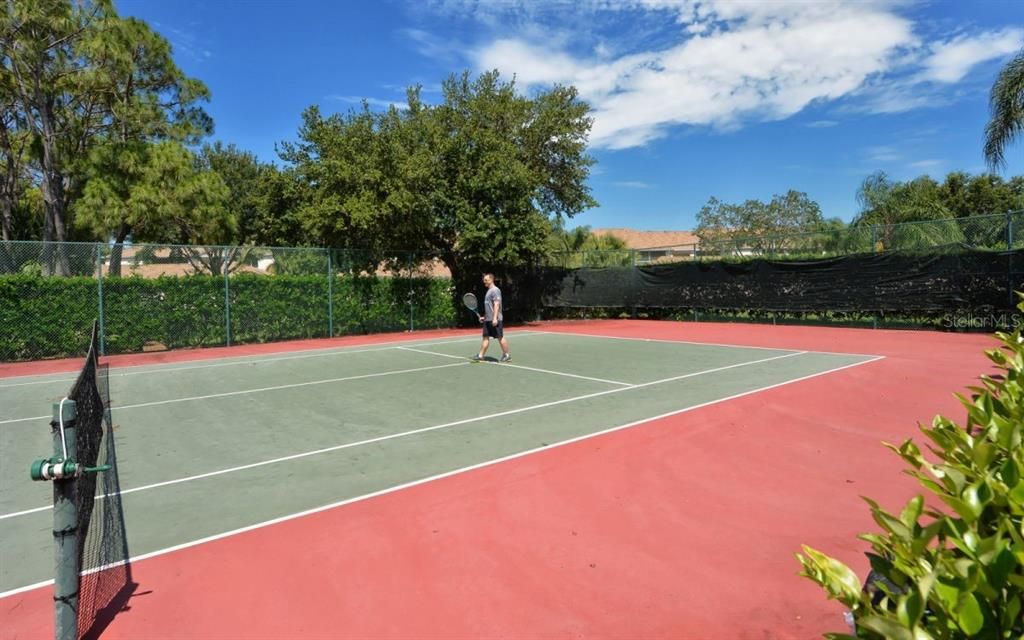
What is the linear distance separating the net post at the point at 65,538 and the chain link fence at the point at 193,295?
1494 cm

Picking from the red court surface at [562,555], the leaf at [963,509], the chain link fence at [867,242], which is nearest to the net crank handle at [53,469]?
the red court surface at [562,555]

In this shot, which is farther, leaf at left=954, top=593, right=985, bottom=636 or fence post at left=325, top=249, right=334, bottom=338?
fence post at left=325, top=249, right=334, bottom=338

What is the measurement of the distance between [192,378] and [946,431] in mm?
12407

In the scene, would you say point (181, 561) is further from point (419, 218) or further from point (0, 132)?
point (0, 132)

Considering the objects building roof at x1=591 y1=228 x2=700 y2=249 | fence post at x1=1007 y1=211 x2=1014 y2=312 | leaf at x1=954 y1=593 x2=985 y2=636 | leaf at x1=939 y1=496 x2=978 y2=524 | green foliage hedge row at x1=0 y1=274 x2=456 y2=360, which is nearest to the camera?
leaf at x1=954 y1=593 x2=985 y2=636

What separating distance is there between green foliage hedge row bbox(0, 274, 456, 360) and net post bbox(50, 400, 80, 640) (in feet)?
49.0

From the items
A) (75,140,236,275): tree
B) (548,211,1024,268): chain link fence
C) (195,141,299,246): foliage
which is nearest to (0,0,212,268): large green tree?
(75,140,236,275): tree

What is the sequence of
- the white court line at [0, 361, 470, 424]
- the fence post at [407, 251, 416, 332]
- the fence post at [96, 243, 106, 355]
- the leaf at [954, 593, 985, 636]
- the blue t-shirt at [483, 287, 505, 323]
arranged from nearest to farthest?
the leaf at [954, 593, 985, 636], the white court line at [0, 361, 470, 424], the blue t-shirt at [483, 287, 505, 323], the fence post at [96, 243, 106, 355], the fence post at [407, 251, 416, 332]

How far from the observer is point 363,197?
19.3m

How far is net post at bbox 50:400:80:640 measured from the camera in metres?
2.67

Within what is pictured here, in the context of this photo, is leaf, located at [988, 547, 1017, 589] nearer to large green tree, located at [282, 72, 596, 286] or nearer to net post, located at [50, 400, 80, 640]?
net post, located at [50, 400, 80, 640]

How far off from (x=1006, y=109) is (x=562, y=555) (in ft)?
58.0

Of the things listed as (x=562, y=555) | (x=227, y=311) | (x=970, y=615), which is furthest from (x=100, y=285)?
(x=970, y=615)

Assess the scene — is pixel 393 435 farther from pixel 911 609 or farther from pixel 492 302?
pixel 492 302
